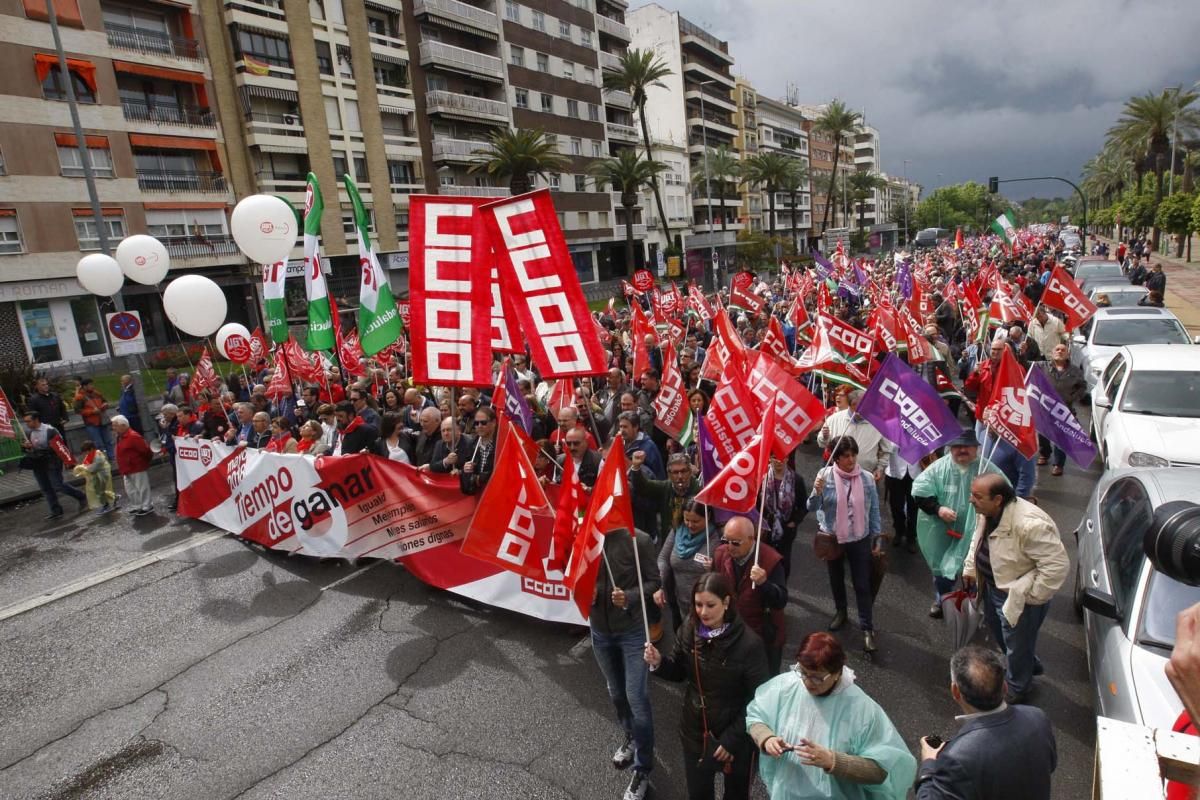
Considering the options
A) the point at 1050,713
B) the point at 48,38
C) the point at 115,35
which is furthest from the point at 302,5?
the point at 1050,713

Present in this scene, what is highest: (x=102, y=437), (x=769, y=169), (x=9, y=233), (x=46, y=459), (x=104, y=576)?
(x=769, y=169)

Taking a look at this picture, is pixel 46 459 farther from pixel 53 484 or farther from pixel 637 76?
pixel 637 76

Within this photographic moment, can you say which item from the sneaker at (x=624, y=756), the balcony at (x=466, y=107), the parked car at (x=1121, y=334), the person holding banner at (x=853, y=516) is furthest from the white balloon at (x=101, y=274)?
the balcony at (x=466, y=107)

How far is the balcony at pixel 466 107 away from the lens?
40.2 m

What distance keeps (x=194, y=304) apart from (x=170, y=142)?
23.1 metres

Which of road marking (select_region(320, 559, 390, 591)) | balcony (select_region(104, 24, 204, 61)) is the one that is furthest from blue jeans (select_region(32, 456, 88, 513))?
balcony (select_region(104, 24, 204, 61))

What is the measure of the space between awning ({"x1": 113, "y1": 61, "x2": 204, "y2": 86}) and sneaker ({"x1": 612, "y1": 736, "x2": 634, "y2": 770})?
34.0 m

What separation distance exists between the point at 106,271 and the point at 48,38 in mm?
18684

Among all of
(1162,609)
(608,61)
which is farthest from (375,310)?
(608,61)

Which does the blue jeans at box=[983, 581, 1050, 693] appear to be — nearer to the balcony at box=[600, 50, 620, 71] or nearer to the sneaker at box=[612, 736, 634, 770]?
the sneaker at box=[612, 736, 634, 770]

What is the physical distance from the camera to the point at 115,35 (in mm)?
27844

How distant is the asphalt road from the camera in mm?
4320

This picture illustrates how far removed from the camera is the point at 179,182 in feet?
98.9

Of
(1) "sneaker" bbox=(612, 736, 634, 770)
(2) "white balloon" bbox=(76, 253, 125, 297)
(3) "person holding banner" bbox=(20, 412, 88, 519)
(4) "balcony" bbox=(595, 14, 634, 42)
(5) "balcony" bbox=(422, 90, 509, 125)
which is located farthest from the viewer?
(4) "balcony" bbox=(595, 14, 634, 42)
